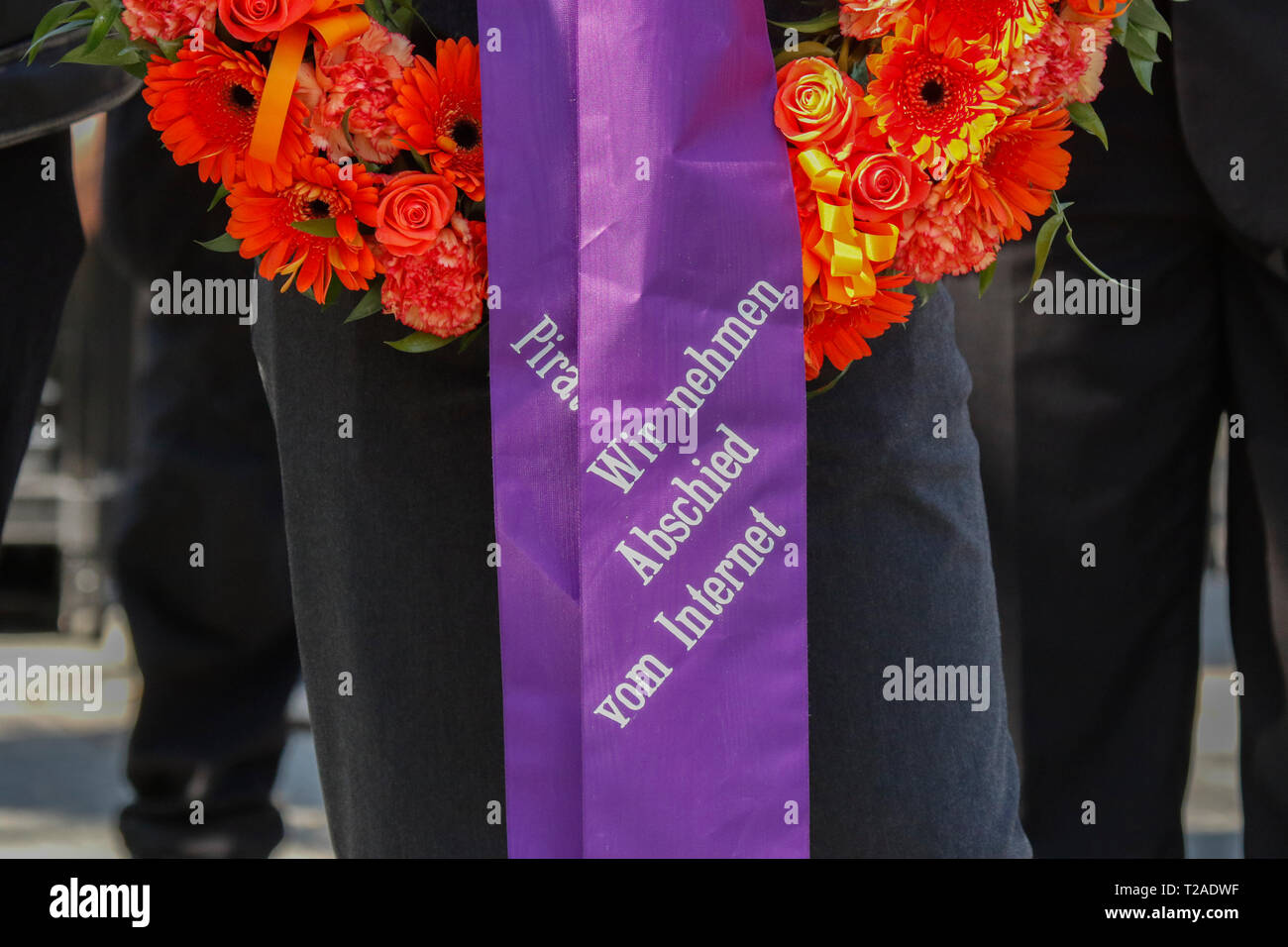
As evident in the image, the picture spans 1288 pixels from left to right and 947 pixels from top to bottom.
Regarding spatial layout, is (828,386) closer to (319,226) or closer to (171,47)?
(319,226)

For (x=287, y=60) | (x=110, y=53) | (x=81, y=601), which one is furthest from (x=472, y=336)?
(x=81, y=601)

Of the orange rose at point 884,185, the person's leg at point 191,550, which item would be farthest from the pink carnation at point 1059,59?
the person's leg at point 191,550

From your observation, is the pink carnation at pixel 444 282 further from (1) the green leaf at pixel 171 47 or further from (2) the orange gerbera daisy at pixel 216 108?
(1) the green leaf at pixel 171 47

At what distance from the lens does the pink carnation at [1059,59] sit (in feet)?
3.77

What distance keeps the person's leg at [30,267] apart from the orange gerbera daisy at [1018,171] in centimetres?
115

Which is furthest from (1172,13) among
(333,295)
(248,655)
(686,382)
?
(248,655)

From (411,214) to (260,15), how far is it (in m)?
0.19

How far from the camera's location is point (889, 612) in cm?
132

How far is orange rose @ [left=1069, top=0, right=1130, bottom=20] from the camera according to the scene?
1162mm

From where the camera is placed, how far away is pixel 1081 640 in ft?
7.09

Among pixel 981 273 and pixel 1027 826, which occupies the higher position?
pixel 981 273

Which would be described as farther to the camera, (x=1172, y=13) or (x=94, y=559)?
(x=94, y=559)
